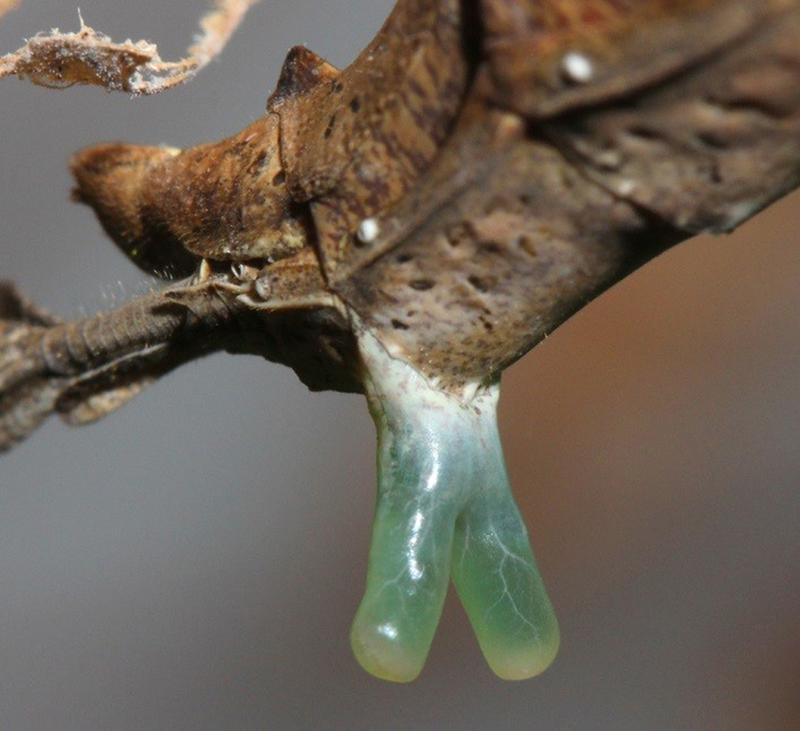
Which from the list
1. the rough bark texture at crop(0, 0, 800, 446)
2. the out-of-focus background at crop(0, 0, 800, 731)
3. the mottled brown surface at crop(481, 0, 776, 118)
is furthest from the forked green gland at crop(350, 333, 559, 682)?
the out-of-focus background at crop(0, 0, 800, 731)

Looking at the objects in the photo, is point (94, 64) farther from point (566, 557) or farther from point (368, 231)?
point (566, 557)

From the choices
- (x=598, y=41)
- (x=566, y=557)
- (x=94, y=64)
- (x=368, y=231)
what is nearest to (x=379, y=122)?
(x=368, y=231)

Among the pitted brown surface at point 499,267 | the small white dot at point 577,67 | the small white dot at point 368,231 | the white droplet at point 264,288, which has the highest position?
the small white dot at point 577,67

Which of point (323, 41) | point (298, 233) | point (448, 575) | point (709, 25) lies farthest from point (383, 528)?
point (323, 41)

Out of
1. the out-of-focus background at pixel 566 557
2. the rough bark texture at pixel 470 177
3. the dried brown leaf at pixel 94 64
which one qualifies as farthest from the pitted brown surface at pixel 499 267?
the out-of-focus background at pixel 566 557

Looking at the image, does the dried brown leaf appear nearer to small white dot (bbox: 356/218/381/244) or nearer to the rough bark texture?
the rough bark texture

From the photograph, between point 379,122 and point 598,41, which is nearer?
point 598,41

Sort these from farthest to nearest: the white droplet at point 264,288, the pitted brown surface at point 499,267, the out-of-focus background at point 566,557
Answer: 1. the out-of-focus background at point 566,557
2. the white droplet at point 264,288
3. the pitted brown surface at point 499,267

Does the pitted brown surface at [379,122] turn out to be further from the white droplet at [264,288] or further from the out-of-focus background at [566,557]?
the out-of-focus background at [566,557]
